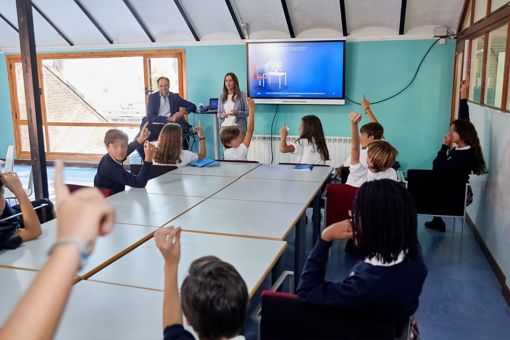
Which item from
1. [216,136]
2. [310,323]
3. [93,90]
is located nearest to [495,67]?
[310,323]

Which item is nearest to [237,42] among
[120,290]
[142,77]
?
[142,77]

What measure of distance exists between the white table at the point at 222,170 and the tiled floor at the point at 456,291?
0.82 meters

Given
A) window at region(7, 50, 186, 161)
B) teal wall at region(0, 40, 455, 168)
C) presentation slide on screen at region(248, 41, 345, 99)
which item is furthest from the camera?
window at region(7, 50, 186, 161)

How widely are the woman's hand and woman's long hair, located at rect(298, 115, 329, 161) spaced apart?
2867 mm

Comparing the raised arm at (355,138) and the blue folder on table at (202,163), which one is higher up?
the raised arm at (355,138)

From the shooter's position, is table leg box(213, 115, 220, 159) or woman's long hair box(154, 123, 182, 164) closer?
woman's long hair box(154, 123, 182, 164)

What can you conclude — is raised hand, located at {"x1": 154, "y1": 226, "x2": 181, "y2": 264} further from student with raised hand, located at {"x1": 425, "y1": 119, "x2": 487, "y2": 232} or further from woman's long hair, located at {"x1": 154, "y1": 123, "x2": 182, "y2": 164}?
student with raised hand, located at {"x1": 425, "y1": 119, "x2": 487, "y2": 232}

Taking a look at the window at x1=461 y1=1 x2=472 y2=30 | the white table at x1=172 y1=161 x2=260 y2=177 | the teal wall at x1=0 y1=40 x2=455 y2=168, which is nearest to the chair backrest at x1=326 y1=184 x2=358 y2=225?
the white table at x1=172 y1=161 x2=260 y2=177

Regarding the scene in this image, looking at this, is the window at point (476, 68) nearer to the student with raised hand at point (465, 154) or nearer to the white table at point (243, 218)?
the student with raised hand at point (465, 154)

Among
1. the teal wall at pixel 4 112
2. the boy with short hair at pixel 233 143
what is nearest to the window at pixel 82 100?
the teal wall at pixel 4 112

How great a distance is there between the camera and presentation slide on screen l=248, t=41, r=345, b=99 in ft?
20.4

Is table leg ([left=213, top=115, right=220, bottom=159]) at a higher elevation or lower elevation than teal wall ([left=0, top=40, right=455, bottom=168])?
lower

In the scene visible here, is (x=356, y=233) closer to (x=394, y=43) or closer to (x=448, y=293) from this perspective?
(x=448, y=293)

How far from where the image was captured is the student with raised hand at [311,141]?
4398 mm
